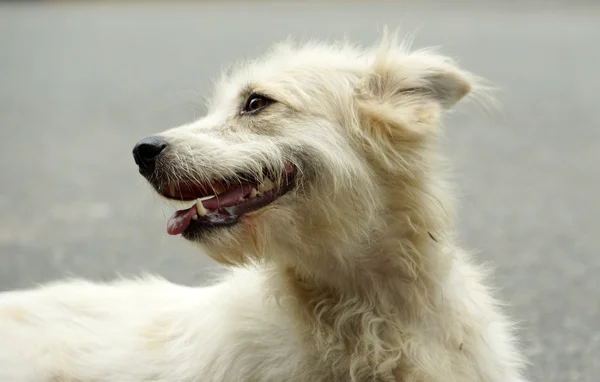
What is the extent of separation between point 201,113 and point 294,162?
0.99 metres

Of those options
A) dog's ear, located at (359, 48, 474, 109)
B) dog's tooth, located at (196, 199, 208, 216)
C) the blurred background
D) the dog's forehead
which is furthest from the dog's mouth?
dog's ear, located at (359, 48, 474, 109)

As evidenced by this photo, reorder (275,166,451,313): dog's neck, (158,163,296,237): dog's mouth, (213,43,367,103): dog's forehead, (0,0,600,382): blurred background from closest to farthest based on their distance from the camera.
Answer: (158,163,296,237): dog's mouth < (275,166,451,313): dog's neck < (213,43,367,103): dog's forehead < (0,0,600,382): blurred background

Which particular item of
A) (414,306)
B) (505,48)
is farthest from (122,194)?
(505,48)

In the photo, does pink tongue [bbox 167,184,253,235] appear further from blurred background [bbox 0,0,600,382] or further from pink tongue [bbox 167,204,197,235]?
blurred background [bbox 0,0,600,382]

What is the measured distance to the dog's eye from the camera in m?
3.15

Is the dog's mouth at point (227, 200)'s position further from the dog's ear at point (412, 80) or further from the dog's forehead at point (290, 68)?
the dog's ear at point (412, 80)

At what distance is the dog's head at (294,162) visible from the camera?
2.95 meters

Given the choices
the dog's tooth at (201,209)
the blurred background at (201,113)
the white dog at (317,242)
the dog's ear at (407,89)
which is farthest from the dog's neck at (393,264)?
the blurred background at (201,113)

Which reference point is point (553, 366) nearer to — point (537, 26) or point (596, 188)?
point (596, 188)

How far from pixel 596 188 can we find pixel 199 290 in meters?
4.92

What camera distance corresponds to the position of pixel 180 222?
2965 millimetres

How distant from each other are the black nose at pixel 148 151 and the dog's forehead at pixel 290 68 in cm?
43

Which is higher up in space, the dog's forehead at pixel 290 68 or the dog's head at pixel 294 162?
the dog's forehead at pixel 290 68

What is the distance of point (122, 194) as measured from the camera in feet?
25.5
